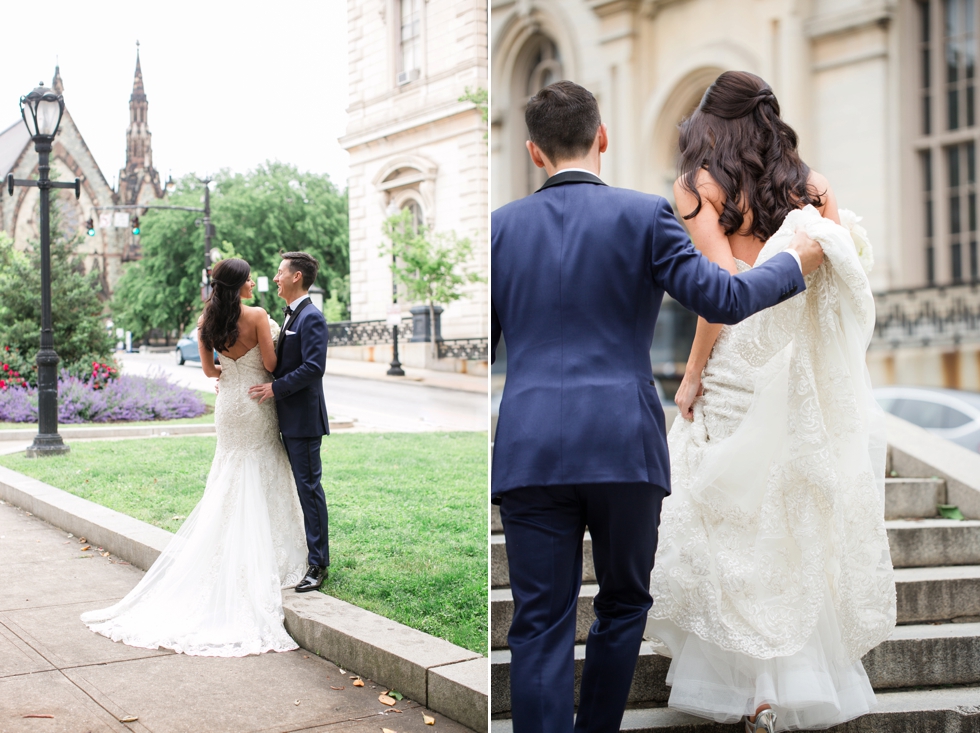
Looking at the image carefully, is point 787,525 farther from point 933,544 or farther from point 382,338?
point 382,338

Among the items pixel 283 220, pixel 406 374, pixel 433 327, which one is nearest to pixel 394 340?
pixel 433 327

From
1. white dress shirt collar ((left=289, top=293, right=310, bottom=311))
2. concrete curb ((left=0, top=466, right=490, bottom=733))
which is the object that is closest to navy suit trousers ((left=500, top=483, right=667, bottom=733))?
concrete curb ((left=0, top=466, right=490, bottom=733))

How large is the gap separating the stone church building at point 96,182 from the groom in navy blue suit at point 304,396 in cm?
90

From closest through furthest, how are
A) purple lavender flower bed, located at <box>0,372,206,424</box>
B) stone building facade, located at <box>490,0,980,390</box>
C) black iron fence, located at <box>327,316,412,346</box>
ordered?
1. black iron fence, located at <box>327,316,412,346</box>
2. purple lavender flower bed, located at <box>0,372,206,424</box>
3. stone building facade, located at <box>490,0,980,390</box>

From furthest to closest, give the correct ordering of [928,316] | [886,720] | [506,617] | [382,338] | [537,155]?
[928,316], [382,338], [506,617], [886,720], [537,155]

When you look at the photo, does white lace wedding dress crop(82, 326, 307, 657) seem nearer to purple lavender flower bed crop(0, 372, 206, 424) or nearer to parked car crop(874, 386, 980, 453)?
purple lavender flower bed crop(0, 372, 206, 424)

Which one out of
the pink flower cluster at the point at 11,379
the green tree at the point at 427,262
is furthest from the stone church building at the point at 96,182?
the pink flower cluster at the point at 11,379

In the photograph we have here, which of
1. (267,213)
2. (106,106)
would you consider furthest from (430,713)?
(106,106)

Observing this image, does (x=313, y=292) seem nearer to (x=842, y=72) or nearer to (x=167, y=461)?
(x=167, y=461)

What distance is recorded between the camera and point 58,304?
426 inches

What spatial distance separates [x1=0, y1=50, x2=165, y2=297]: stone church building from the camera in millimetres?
5172

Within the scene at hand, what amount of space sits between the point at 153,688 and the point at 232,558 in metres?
0.98

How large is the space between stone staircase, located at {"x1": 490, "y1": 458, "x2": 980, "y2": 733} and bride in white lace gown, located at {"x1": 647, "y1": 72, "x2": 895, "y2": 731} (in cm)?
59

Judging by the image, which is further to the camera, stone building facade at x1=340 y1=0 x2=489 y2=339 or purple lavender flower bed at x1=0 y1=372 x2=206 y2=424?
purple lavender flower bed at x1=0 y1=372 x2=206 y2=424
